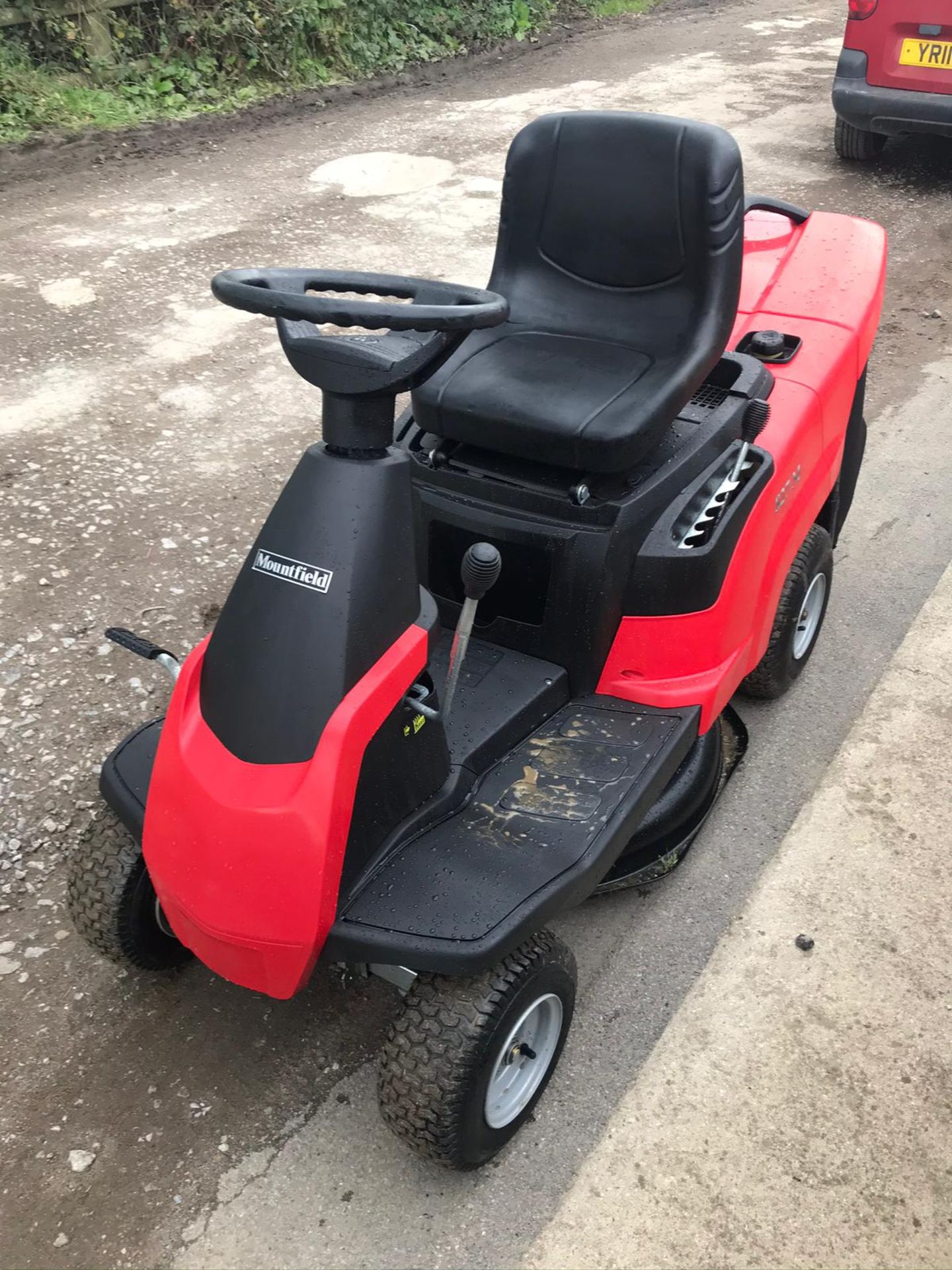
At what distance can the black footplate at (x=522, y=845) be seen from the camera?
1786 millimetres

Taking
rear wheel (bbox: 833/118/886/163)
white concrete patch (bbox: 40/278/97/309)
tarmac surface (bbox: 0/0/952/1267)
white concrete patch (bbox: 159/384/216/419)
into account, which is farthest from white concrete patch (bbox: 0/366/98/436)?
rear wheel (bbox: 833/118/886/163)

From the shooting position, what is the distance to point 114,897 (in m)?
2.11

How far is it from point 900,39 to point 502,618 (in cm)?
547

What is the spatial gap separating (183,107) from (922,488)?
5.82 m

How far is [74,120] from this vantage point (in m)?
7.06

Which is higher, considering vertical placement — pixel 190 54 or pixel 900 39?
pixel 900 39

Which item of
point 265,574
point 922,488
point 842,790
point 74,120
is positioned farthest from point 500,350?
point 74,120

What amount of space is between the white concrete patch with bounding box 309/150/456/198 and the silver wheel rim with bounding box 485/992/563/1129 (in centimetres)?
543

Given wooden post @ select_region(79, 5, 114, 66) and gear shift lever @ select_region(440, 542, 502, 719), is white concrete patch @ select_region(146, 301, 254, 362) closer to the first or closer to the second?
gear shift lever @ select_region(440, 542, 502, 719)

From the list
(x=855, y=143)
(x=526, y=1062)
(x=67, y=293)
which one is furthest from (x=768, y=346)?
(x=855, y=143)

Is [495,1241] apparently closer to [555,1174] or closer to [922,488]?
[555,1174]

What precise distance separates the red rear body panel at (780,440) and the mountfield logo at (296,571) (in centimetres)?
88

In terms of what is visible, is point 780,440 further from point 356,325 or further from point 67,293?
point 67,293

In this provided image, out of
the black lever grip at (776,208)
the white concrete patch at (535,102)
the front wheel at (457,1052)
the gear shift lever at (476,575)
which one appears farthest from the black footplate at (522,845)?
the white concrete patch at (535,102)
